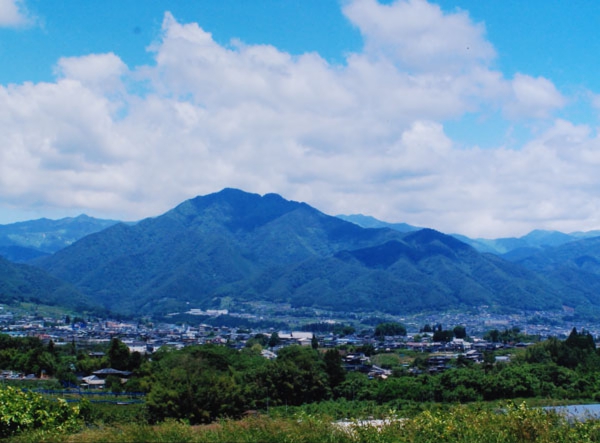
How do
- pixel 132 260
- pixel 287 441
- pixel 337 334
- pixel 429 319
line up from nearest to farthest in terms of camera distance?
1. pixel 287 441
2. pixel 337 334
3. pixel 429 319
4. pixel 132 260

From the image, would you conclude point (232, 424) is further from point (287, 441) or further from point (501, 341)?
point (501, 341)

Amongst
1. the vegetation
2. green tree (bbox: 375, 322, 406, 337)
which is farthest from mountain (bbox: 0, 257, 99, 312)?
the vegetation

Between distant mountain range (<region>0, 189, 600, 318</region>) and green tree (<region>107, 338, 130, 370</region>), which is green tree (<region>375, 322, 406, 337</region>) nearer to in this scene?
green tree (<region>107, 338, 130, 370</region>)

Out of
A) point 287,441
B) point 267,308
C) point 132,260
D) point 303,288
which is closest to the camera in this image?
point 287,441

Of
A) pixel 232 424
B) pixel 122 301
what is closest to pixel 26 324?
pixel 122 301

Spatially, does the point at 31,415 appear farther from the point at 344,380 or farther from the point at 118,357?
the point at 118,357

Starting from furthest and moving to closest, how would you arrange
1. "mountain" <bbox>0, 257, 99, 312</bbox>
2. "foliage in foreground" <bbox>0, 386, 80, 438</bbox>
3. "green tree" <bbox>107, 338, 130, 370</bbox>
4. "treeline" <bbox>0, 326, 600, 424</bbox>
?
1. "mountain" <bbox>0, 257, 99, 312</bbox>
2. "green tree" <bbox>107, 338, 130, 370</bbox>
3. "treeline" <bbox>0, 326, 600, 424</bbox>
4. "foliage in foreground" <bbox>0, 386, 80, 438</bbox>

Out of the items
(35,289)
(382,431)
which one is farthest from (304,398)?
(35,289)
